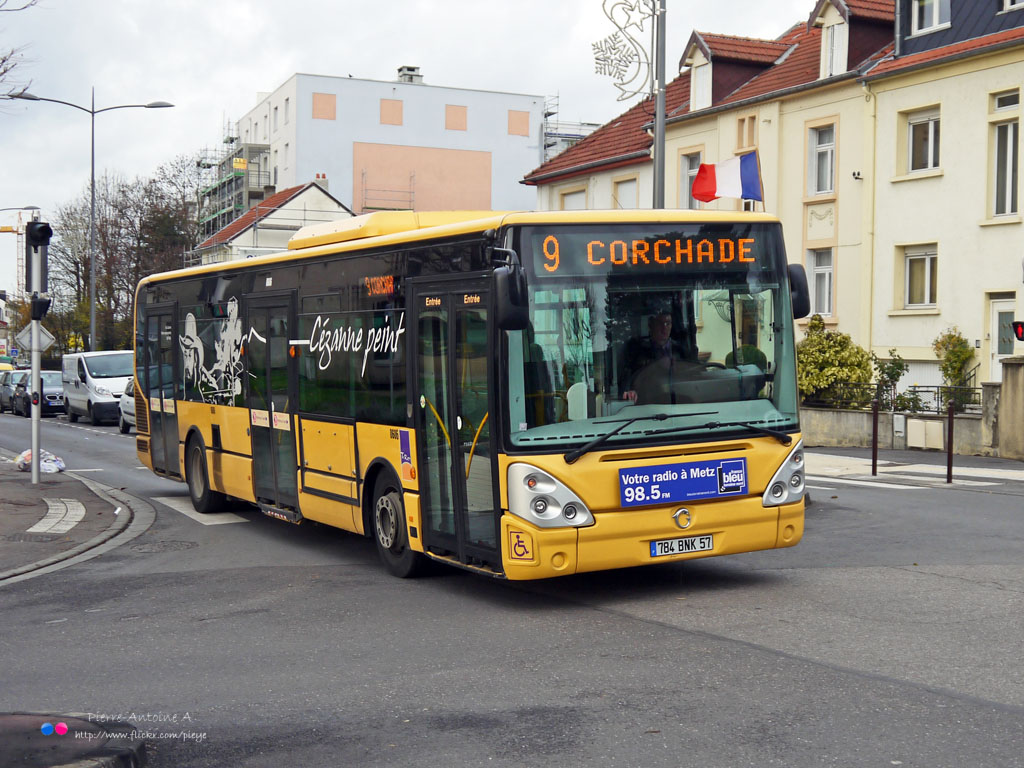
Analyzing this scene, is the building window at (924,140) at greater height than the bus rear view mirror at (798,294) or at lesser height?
greater

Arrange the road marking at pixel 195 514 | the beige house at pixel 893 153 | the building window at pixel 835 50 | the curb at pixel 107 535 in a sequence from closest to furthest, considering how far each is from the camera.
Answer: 1. the curb at pixel 107 535
2. the road marking at pixel 195 514
3. the beige house at pixel 893 153
4. the building window at pixel 835 50

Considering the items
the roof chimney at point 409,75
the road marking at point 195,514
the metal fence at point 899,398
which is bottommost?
the road marking at point 195,514

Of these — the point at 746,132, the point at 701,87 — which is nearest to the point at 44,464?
the point at 746,132

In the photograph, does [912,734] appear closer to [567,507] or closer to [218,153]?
[567,507]

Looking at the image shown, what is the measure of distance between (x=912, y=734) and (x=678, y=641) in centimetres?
214

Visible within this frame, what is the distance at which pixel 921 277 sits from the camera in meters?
28.5

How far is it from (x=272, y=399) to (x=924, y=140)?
20.7 m

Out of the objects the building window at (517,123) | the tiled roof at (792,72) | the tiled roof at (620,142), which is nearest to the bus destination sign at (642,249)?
the tiled roof at (792,72)

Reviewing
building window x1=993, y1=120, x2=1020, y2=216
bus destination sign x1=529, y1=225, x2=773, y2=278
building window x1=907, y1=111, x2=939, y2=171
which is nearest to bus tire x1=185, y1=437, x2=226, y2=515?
bus destination sign x1=529, y1=225, x2=773, y2=278

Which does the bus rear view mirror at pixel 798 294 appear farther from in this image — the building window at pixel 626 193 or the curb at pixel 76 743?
the building window at pixel 626 193

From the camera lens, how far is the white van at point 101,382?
118 feet

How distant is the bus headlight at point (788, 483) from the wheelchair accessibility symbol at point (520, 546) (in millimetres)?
1802

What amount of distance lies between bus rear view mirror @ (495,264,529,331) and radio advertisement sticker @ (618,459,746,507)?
4.15 feet

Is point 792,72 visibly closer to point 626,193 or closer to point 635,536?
point 626,193
